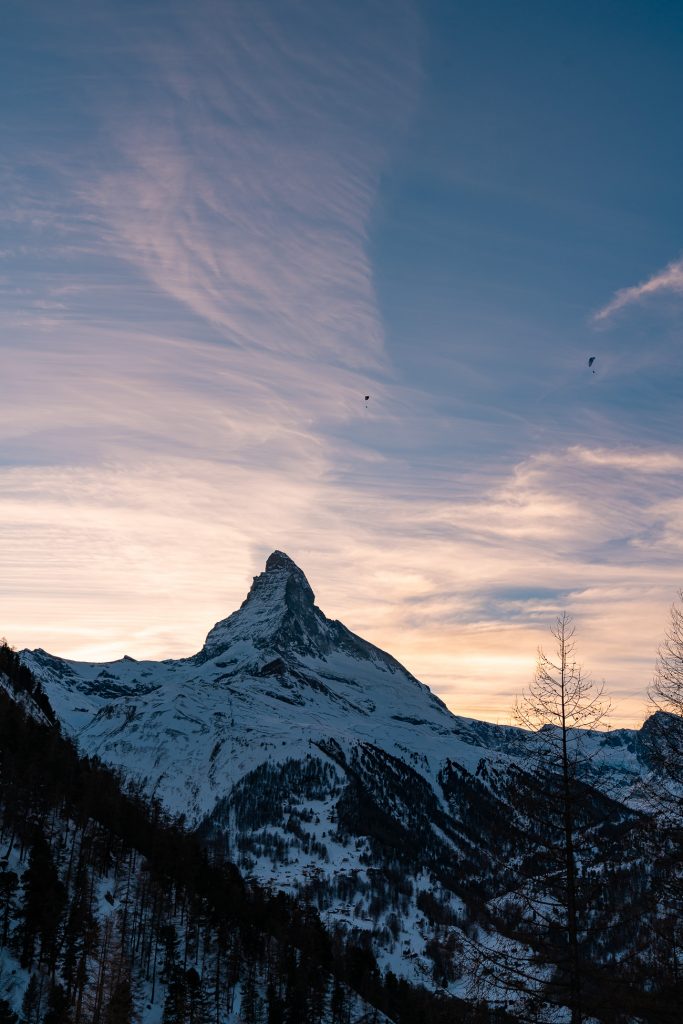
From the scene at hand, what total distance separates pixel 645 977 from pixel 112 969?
3814 inches

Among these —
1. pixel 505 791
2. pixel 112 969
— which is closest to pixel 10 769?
pixel 112 969

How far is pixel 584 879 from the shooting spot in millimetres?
23500

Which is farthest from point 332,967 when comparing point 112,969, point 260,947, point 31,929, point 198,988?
point 31,929

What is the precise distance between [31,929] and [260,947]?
45921mm

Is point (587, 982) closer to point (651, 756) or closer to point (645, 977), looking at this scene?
point (645, 977)

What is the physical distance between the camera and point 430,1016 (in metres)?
132

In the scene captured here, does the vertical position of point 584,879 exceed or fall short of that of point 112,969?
it exceeds it

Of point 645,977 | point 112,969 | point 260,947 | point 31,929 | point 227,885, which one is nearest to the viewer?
point 645,977

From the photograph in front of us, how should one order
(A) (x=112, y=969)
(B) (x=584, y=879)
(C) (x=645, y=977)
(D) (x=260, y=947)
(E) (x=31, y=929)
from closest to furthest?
(C) (x=645, y=977)
(B) (x=584, y=879)
(E) (x=31, y=929)
(A) (x=112, y=969)
(D) (x=260, y=947)

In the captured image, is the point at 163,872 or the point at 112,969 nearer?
the point at 112,969

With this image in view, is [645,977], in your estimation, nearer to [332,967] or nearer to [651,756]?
[651,756]

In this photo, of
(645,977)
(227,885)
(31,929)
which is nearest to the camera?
(645,977)

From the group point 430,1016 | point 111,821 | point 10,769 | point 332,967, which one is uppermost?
point 10,769

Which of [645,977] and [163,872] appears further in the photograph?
[163,872]
